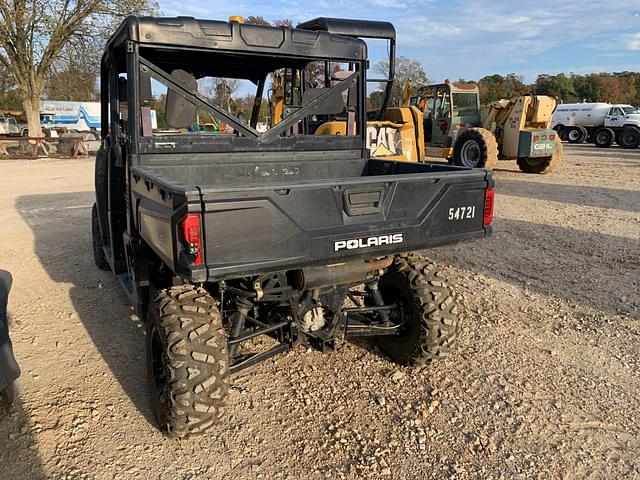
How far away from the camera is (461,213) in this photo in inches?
121

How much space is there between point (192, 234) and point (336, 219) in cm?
76

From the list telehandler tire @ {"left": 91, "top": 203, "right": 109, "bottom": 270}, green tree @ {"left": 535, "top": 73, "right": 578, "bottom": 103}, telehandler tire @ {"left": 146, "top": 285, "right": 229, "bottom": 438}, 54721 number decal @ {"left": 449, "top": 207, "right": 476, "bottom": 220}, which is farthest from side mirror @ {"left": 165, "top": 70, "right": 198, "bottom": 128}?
green tree @ {"left": 535, "top": 73, "right": 578, "bottom": 103}

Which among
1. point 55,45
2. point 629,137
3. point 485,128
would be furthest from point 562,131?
point 55,45

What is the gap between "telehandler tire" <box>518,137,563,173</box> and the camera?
14.5m

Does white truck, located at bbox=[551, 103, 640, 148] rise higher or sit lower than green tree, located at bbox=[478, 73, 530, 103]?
lower

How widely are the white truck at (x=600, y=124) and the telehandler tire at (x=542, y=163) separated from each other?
14.0 m

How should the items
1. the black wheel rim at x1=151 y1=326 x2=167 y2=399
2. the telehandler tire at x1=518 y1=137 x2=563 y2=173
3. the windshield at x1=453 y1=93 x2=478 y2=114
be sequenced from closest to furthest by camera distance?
the black wheel rim at x1=151 y1=326 x2=167 y2=399 < the telehandler tire at x1=518 y1=137 x2=563 y2=173 < the windshield at x1=453 y1=93 x2=478 y2=114

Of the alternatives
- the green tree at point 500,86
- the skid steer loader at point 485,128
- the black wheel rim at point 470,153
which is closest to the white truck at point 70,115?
the green tree at point 500,86

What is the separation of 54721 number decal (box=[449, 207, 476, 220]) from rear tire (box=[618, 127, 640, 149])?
2691 cm

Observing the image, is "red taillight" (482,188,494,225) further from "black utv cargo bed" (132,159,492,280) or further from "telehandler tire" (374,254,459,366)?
"telehandler tire" (374,254,459,366)

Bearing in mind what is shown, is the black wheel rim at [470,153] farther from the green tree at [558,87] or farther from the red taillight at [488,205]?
the green tree at [558,87]

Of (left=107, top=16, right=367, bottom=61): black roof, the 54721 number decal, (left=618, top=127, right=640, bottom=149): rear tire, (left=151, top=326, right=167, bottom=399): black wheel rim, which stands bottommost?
(left=151, top=326, right=167, bottom=399): black wheel rim

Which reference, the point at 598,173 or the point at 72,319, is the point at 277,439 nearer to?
the point at 72,319

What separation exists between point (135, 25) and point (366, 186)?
67.5 inches
